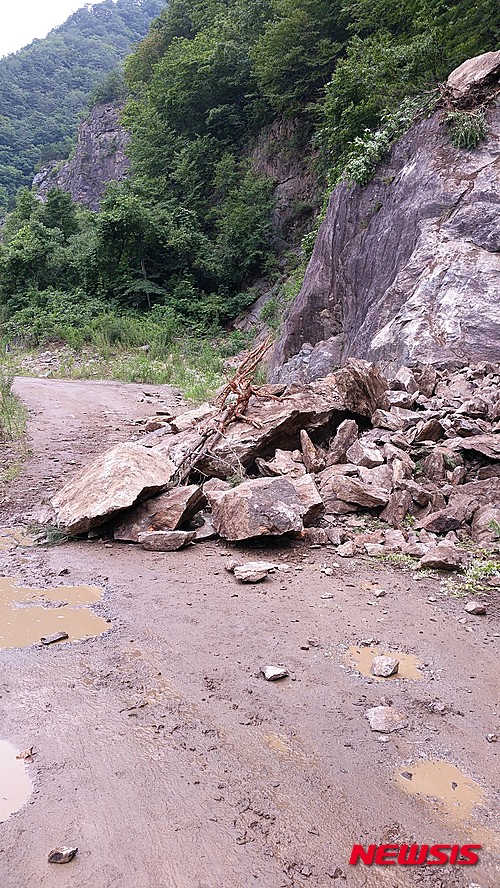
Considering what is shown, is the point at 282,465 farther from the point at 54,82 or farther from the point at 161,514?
the point at 54,82

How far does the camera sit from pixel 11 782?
1.96 m

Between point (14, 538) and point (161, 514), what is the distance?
125cm

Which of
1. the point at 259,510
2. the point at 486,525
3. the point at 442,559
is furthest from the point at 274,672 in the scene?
the point at 486,525

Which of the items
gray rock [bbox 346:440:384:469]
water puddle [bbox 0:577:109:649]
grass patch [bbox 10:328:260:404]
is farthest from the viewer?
grass patch [bbox 10:328:260:404]

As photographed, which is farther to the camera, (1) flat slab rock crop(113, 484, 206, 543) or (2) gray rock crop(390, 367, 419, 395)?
(2) gray rock crop(390, 367, 419, 395)

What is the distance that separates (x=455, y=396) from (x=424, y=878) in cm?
498

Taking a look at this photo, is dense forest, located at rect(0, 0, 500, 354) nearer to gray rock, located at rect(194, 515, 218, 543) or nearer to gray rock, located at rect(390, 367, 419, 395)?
gray rock, located at rect(390, 367, 419, 395)

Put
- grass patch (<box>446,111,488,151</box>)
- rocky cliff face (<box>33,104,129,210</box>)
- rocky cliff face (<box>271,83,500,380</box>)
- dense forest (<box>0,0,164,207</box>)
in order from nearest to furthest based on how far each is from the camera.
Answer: rocky cliff face (<box>271,83,500,380</box>) < grass patch (<box>446,111,488,151</box>) < rocky cliff face (<box>33,104,129,210</box>) < dense forest (<box>0,0,164,207</box>)

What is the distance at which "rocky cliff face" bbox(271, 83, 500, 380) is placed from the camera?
729cm

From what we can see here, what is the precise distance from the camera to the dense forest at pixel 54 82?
5353 centimetres

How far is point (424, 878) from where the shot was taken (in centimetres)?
162

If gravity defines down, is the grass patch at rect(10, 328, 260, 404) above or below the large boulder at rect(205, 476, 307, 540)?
below

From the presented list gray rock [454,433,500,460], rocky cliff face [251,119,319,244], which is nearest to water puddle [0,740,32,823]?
gray rock [454,433,500,460]

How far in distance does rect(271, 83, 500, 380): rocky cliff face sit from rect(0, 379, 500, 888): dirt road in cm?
442
